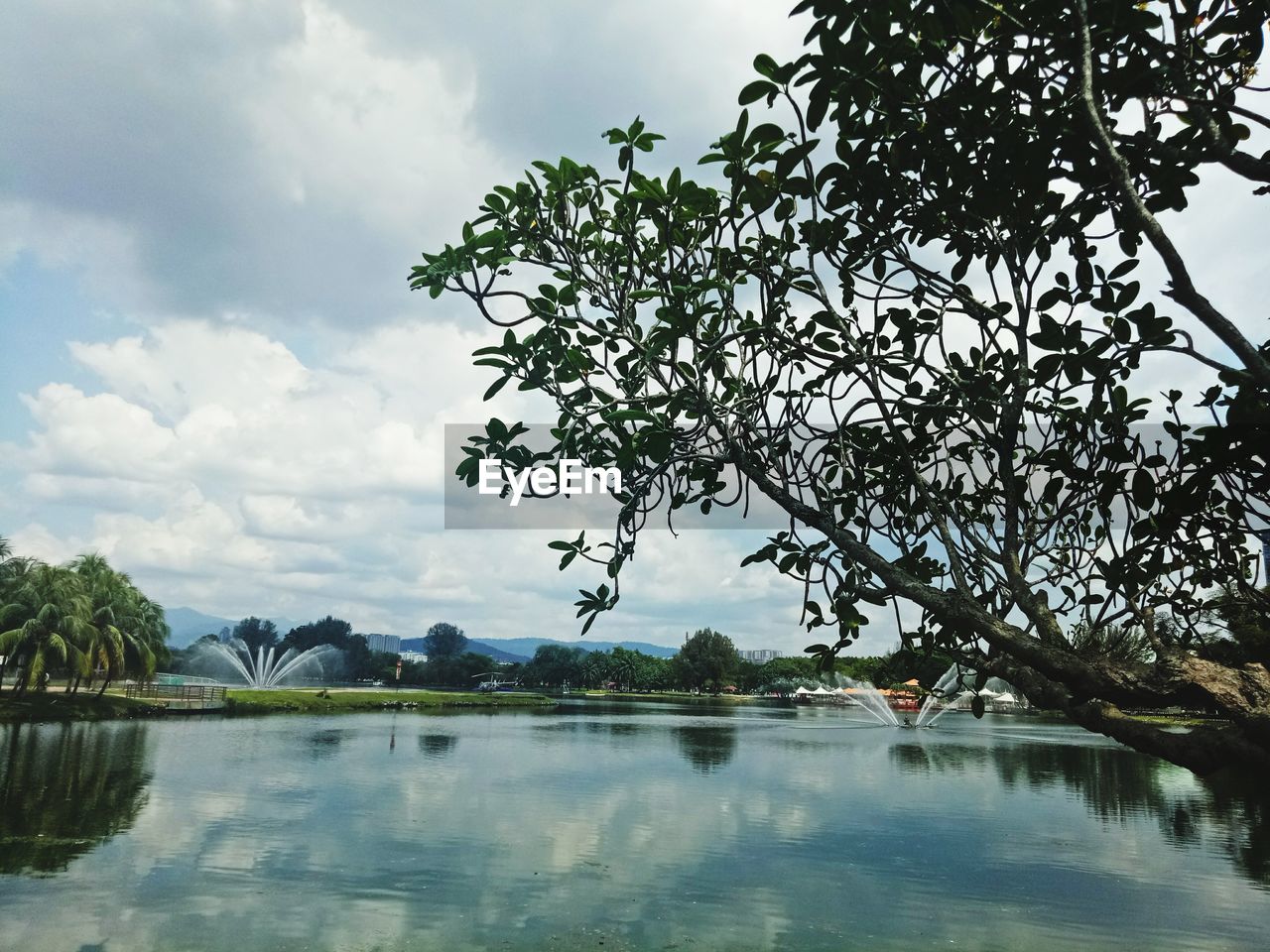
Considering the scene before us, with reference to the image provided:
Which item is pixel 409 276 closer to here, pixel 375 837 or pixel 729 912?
pixel 729 912

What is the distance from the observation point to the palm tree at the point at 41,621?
131 feet

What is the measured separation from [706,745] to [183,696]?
34117 millimetres

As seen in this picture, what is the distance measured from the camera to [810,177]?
522cm

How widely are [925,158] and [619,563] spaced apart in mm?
2976

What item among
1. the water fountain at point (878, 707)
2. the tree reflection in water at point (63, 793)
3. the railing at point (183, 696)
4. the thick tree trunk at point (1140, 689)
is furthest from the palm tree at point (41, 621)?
the thick tree trunk at point (1140, 689)

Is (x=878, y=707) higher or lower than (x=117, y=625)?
lower

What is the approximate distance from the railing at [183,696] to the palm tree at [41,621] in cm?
714

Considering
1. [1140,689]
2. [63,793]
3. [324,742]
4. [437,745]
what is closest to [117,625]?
[324,742]

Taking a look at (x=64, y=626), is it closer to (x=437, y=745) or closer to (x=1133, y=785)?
(x=437, y=745)

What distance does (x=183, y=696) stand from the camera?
53.5 m

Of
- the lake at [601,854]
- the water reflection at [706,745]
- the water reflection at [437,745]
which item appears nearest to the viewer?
the lake at [601,854]

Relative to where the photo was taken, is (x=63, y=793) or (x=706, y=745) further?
(x=706, y=745)

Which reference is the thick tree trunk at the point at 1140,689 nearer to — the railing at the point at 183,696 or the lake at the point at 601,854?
the lake at the point at 601,854

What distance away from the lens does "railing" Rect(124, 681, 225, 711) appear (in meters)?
48.3
